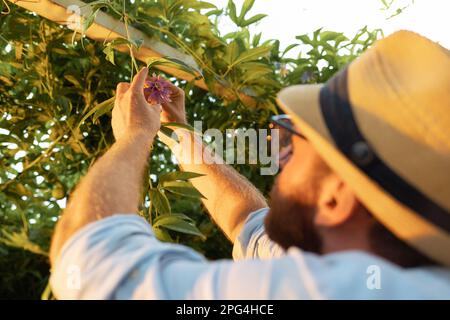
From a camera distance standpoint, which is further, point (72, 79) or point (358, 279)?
point (72, 79)

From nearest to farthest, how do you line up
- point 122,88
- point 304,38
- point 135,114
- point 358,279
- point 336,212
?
point 358,279 → point 336,212 → point 135,114 → point 122,88 → point 304,38

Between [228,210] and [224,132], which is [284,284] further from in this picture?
[224,132]

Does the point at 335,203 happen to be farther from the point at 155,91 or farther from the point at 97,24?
the point at 97,24

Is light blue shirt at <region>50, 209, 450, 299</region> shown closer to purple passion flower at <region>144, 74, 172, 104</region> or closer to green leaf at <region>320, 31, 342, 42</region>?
purple passion flower at <region>144, 74, 172, 104</region>

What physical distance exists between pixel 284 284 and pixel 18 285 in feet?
4.32

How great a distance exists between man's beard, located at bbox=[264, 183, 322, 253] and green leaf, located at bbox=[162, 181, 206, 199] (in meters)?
0.33

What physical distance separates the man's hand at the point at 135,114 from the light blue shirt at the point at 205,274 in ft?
0.81

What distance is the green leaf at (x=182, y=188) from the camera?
100 centimetres

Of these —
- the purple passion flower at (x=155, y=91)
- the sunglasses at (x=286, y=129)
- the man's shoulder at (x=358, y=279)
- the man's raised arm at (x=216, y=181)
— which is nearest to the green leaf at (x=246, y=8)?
the man's raised arm at (x=216, y=181)

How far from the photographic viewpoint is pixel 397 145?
587 mm

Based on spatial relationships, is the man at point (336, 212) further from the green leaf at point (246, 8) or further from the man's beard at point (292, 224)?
the green leaf at point (246, 8)

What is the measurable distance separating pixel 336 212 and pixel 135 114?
1.17 feet

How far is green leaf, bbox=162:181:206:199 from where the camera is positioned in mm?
1004

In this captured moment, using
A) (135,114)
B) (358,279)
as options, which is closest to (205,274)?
(358,279)
